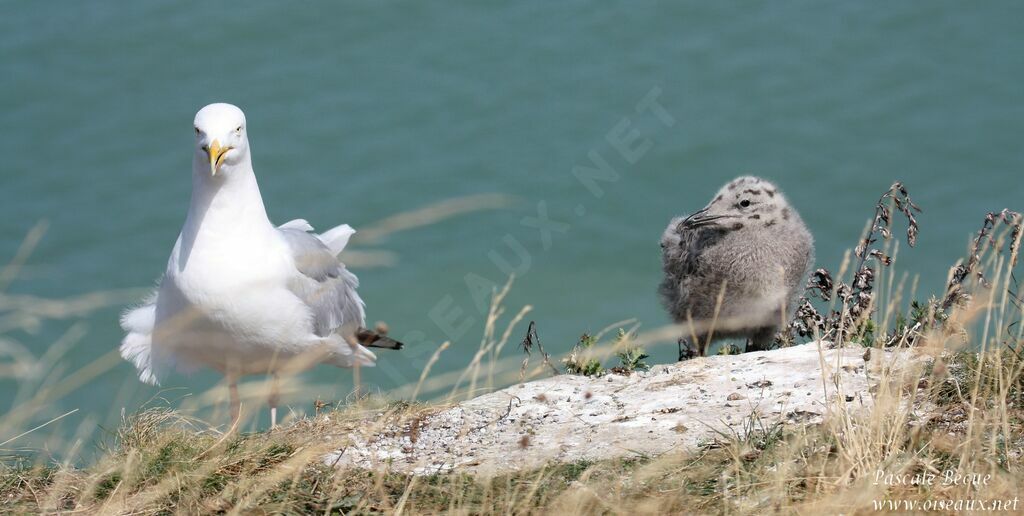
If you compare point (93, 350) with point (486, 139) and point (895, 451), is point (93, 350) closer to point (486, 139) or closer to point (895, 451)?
point (486, 139)

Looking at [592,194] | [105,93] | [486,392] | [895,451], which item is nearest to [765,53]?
[592,194]

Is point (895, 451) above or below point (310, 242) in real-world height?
below

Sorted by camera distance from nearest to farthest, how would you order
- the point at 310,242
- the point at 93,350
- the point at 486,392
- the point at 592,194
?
the point at 486,392 → the point at 310,242 → the point at 93,350 → the point at 592,194

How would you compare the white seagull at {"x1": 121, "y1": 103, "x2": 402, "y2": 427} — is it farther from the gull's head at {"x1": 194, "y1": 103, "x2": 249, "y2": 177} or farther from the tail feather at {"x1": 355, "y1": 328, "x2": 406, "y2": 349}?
the tail feather at {"x1": 355, "y1": 328, "x2": 406, "y2": 349}

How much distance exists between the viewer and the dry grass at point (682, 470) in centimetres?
443

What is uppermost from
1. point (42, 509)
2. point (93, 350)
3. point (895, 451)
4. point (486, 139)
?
point (486, 139)

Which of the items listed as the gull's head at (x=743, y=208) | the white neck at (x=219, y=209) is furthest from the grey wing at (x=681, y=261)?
the white neck at (x=219, y=209)

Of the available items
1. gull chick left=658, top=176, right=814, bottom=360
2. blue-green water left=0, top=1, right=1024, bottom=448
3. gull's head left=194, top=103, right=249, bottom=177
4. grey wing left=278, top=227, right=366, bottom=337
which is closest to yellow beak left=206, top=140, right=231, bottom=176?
gull's head left=194, top=103, right=249, bottom=177

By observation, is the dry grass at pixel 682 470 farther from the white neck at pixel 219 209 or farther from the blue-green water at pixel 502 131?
the blue-green water at pixel 502 131

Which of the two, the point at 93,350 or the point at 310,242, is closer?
the point at 310,242

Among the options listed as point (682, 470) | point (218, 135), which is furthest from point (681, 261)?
point (682, 470)

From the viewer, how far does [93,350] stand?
12.4 meters

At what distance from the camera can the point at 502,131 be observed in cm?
1394

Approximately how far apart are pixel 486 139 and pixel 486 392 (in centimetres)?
750
